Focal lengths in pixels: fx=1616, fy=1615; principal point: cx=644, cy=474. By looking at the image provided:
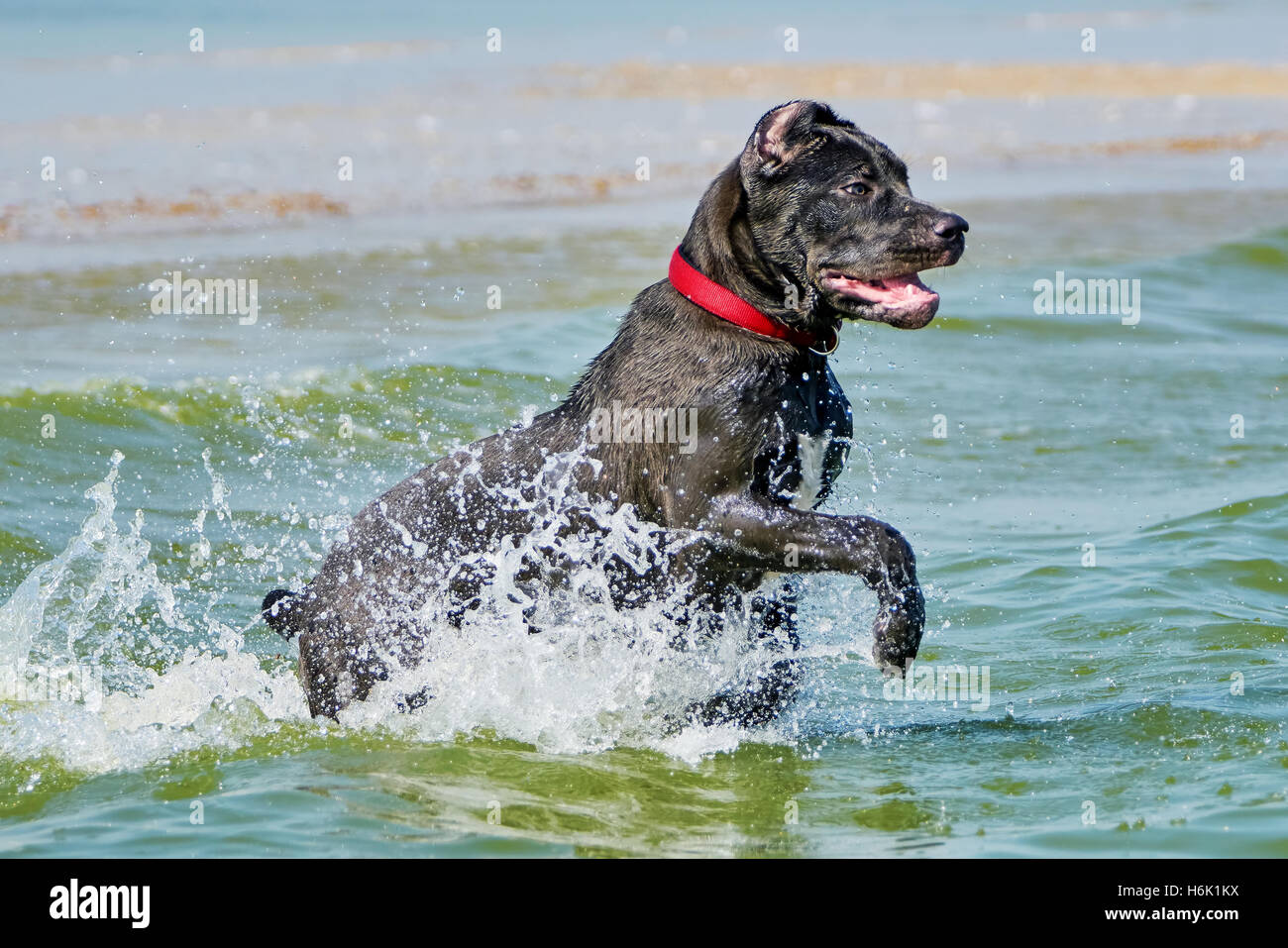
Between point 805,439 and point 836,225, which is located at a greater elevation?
point 836,225

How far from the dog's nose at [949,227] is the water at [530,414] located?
5.02 feet

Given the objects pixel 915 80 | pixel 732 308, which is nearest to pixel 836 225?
pixel 732 308

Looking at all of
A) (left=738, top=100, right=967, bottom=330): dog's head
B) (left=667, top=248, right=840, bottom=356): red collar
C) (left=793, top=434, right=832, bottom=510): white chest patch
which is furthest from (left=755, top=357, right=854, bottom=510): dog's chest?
(left=738, top=100, right=967, bottom=330): dog's head

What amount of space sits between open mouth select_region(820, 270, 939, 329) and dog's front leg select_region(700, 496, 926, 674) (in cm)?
69

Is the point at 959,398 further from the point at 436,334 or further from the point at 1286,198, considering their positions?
the point at 1286,198

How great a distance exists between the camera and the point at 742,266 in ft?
18.1

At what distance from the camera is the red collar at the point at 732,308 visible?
17.9 feet

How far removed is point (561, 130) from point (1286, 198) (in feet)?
28.3

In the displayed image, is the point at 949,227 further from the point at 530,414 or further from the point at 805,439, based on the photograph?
the point at 530,414

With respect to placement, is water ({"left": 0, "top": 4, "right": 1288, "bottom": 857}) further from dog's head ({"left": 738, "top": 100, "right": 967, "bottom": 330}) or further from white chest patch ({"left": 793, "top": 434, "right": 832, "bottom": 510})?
dog's head ({"left": 738, "top": 100, "right": 967, "bottom": 330})

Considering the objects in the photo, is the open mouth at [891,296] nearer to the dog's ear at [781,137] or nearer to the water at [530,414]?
the dog's ear at [781,137]

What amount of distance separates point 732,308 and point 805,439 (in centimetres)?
50

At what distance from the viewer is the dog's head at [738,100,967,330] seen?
5375 mm

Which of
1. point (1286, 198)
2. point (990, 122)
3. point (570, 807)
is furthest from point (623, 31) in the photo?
point (570, 807)
